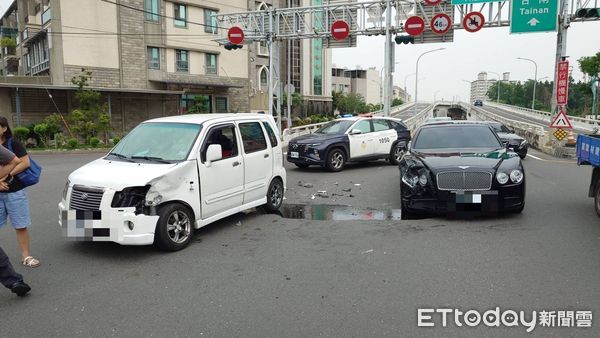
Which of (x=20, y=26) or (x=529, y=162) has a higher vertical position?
(x=20, y=26)

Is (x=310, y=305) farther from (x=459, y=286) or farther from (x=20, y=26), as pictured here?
(x=20, y=26)

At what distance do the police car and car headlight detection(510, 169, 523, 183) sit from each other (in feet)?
22.0

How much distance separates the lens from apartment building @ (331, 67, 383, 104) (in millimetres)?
107213

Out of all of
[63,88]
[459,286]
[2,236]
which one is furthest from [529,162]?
[63,88]

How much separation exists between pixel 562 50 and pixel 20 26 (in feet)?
135

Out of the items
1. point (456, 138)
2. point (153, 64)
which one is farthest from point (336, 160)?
point (153, 64)

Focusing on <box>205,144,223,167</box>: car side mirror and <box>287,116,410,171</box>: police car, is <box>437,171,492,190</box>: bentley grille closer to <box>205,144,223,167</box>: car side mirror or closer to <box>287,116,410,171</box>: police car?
<box>205,144,223,167</box>: car side mirror

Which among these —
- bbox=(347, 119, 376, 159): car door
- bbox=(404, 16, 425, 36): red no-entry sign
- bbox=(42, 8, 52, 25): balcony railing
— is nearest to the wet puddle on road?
bbox=(347, 119, 376, 159): car door

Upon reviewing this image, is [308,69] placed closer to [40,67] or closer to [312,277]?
[40,67]

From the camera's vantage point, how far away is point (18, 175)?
4875 millimetres

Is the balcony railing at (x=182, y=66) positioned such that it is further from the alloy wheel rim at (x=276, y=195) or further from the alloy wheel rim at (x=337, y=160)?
the alloy wheel rim at (x=276, y=195)

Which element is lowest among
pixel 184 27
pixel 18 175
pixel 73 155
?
pixel 73 155

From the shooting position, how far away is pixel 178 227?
596 centimetres

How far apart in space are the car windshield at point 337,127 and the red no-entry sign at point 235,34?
12.8 metres
